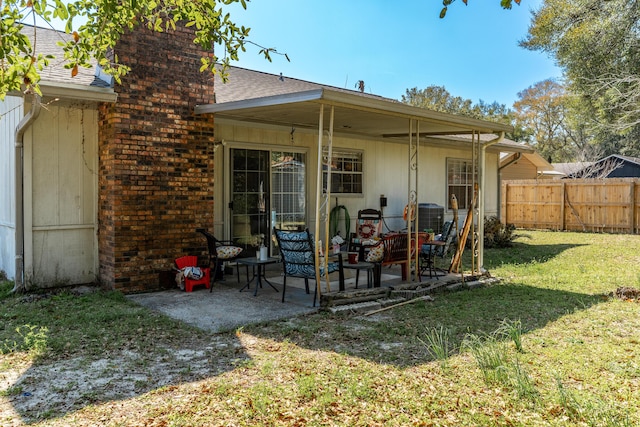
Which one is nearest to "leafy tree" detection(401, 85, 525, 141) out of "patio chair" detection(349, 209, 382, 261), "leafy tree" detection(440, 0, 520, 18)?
"patio chair" detection(349, 209, 382, 261)

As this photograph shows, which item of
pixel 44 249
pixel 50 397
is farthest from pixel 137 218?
pixel 50 397

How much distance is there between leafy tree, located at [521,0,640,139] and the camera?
1227 centimetres

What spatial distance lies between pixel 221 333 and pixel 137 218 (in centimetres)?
273

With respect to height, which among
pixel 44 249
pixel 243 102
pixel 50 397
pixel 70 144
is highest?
pixel 243 102

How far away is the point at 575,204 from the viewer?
1927 cm

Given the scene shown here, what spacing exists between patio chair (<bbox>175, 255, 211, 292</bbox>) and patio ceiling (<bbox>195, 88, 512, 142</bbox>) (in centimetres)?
221

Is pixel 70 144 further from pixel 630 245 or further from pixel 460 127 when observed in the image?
pixel 630 245

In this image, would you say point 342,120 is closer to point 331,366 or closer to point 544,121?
point 331,366

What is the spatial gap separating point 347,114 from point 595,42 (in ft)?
28.5

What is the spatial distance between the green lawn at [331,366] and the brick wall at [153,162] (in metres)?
0.78

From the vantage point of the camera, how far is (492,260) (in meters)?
11.4

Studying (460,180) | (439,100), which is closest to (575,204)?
(460,180)

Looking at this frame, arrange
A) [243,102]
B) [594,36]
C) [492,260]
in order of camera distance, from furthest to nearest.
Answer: [594,36] < [492,260] < [243,102]

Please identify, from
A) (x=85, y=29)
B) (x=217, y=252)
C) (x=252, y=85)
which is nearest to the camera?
(x=85, y=29)
